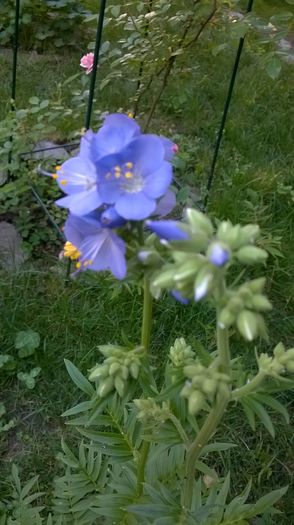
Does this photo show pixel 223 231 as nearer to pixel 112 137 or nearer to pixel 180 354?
pixel 112 137

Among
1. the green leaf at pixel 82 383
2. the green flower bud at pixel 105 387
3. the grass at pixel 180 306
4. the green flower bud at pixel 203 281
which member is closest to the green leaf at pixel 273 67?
the grass at pixel 180 306

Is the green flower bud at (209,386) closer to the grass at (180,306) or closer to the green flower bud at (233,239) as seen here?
the green flower bud at (233,239)

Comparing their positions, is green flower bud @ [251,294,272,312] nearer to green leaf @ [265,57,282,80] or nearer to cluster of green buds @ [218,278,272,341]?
cluster of green buds @ [218,278,272,341]

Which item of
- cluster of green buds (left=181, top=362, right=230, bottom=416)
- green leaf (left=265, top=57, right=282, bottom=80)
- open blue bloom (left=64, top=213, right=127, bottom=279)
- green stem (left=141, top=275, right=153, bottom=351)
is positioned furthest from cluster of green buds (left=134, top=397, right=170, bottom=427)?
green leaf (left=265, top=57, right=282, bottom=80)

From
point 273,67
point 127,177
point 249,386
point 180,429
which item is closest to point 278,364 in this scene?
point 249,386

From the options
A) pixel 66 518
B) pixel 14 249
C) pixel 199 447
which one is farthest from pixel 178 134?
pixel 199 447
